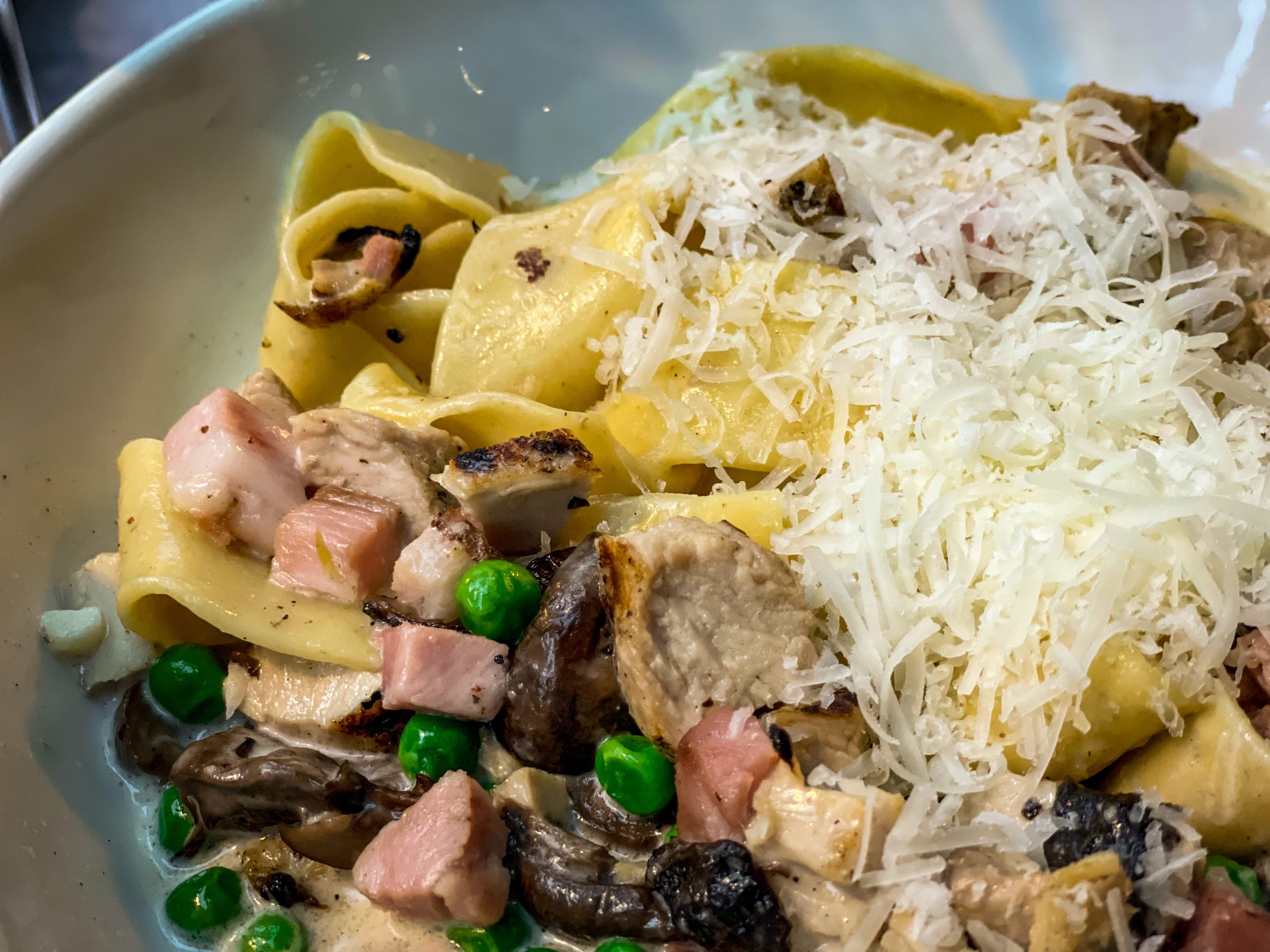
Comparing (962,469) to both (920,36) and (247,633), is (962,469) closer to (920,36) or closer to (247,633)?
(247,633)

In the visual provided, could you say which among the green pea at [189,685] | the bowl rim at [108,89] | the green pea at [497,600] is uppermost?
the bowl rim at [108,89]

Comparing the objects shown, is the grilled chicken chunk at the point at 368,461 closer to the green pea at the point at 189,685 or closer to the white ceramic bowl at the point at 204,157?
the green pea at the point at 189,685

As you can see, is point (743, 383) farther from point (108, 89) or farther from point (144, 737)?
point (108, 89)

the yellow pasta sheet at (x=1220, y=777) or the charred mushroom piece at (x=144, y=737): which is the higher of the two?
the charred mushroom piece at (x=144, y=737)

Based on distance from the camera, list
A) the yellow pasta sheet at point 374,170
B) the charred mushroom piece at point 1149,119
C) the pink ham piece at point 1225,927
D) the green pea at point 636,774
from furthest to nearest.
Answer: the yellow pasta sheet at point 374,170 → the charred mushroom piece at point 1149,119 → the green pea at point 636,774 → the pink ham piece at point 1225,927

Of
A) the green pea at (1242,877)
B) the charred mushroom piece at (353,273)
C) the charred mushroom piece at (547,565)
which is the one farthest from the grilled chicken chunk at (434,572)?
the green pea at (1242,877)

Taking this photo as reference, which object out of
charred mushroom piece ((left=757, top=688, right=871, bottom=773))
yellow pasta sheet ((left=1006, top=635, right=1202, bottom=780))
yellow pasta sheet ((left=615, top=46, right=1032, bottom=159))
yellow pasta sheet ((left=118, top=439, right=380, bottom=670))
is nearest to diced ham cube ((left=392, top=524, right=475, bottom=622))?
yellow pasta sheet ((left=118, top=439, right=380, bottom=670))
